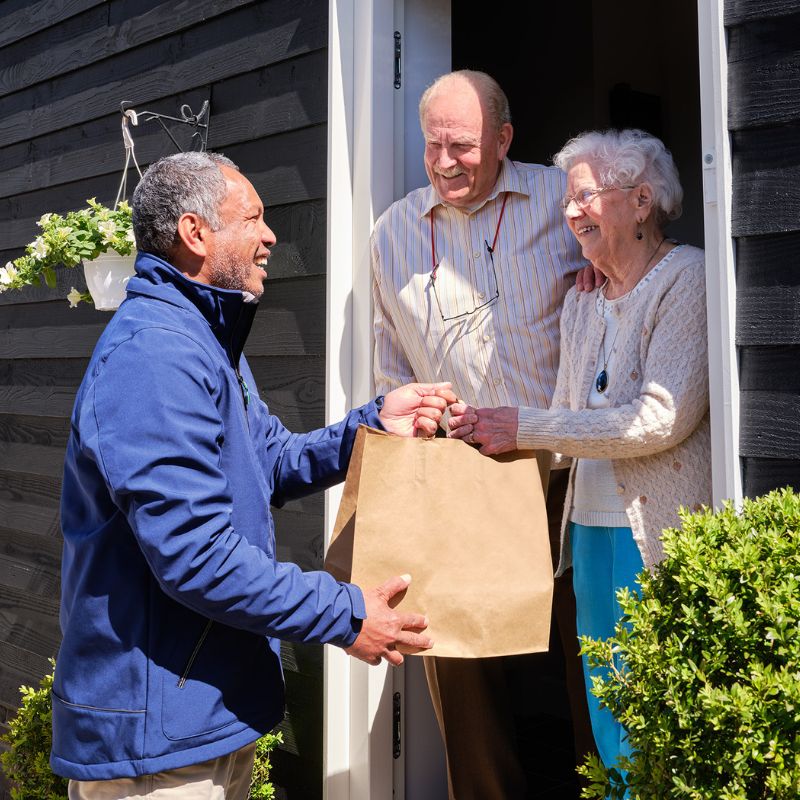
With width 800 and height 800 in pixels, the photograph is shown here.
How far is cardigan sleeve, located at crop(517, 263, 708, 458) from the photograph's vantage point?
1944mm

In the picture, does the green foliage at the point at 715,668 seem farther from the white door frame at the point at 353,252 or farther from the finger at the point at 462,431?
the white door frame at the point at 353,252

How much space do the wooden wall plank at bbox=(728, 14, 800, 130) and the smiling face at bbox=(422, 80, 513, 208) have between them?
0.69 m

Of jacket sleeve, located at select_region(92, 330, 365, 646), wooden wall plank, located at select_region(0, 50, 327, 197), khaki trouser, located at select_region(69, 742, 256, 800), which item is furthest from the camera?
wooden wall plank, located at select_region(0, 50, 327, 197)

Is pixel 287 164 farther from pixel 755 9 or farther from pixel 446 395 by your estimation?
pixel 755 9

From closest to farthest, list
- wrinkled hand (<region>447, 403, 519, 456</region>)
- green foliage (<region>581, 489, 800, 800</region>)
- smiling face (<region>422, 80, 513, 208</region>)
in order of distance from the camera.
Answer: green foliage (<region>581, 489, 800, 800</region>) → wrinkled hand (<region>447, 403, 519, 456</region>) → smiling face (<region>422, 80, 513, 208</region>)

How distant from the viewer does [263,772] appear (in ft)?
8.84

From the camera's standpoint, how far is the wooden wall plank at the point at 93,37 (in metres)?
3.27

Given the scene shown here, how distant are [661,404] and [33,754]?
2038mm

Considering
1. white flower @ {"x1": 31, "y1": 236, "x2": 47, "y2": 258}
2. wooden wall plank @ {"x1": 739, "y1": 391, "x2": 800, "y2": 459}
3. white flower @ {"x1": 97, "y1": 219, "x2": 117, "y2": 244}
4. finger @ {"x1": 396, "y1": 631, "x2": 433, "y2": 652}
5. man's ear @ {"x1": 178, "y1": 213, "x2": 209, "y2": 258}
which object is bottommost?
finger @ {"x1": 396, "y1": 631, "x2": 433, "y2": 652}

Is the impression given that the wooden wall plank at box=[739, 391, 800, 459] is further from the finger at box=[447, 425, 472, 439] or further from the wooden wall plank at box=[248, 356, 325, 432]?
the wooden wall plank at box=[248, 356, 325, 432]

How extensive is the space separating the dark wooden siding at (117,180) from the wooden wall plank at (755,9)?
1254 millimetres

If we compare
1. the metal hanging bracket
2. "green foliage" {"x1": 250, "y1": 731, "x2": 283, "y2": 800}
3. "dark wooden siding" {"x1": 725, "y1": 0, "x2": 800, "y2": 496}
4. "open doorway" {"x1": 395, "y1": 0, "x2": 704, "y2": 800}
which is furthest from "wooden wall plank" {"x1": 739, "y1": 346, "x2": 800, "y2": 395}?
"open doorway" {"x1": 395, "y1": 0, "x2": 704, "y2": 800}

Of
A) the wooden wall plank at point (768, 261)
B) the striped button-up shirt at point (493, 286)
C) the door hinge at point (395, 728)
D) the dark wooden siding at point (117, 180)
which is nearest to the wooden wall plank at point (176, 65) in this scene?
the dark wooden siding at point (117, 180)

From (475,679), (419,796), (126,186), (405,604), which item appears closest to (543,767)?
(419,796)
